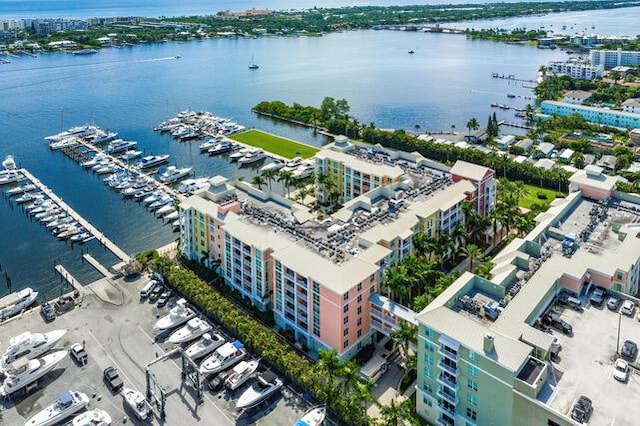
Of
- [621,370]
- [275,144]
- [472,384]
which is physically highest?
[275,144]

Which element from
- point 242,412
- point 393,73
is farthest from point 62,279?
point 393,73

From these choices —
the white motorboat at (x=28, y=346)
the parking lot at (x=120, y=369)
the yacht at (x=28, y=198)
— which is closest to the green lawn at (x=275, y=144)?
the yacht at (x=28, y=198)

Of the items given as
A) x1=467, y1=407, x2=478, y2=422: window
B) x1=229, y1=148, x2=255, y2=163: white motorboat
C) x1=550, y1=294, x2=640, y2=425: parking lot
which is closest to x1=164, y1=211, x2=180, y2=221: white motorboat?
x1=229, y1=148, x2=255, y2=163: white motorboat

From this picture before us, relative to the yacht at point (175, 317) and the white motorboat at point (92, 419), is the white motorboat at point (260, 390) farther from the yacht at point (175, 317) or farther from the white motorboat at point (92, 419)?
the yacht at point (175, 317)

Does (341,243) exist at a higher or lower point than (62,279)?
higher

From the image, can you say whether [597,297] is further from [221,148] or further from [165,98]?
[165,98]

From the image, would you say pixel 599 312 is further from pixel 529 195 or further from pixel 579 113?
pixel 579 113

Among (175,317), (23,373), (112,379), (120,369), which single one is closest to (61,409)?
(112,379)
